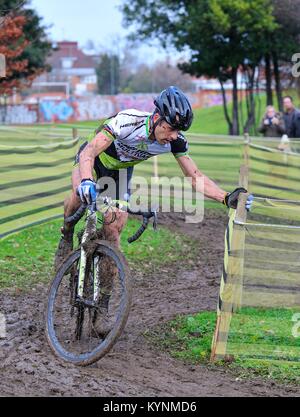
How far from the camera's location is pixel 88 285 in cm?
575

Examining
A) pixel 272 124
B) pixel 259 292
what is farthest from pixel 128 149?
pixel 272 124

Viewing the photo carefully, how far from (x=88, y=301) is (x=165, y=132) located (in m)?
1.31

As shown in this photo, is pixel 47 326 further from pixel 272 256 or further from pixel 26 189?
pixel 26 189

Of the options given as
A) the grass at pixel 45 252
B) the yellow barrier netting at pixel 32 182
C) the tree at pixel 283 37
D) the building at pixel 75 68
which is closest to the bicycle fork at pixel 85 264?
the grass at pixel 45 252

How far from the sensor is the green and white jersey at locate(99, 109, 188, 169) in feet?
19.4

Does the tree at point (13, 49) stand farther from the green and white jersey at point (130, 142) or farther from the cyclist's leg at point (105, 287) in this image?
the cyclist's leg at point (105, 287)

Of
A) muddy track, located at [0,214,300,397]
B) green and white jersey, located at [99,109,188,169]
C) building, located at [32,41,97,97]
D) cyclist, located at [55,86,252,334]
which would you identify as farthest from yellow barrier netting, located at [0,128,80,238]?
building, located at [32,41,97,97]

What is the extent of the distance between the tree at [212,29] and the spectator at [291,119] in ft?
41.8

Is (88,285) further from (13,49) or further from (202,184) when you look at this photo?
(13,49)

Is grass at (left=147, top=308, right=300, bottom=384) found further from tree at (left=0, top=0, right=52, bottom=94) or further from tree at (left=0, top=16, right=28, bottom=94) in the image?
tree at (left=0, top=0, right=52, bottom=94)

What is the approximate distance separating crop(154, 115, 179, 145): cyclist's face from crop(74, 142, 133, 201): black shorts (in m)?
0.61

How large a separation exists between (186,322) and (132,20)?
27.1m

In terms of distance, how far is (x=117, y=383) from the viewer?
5035 millimetres
